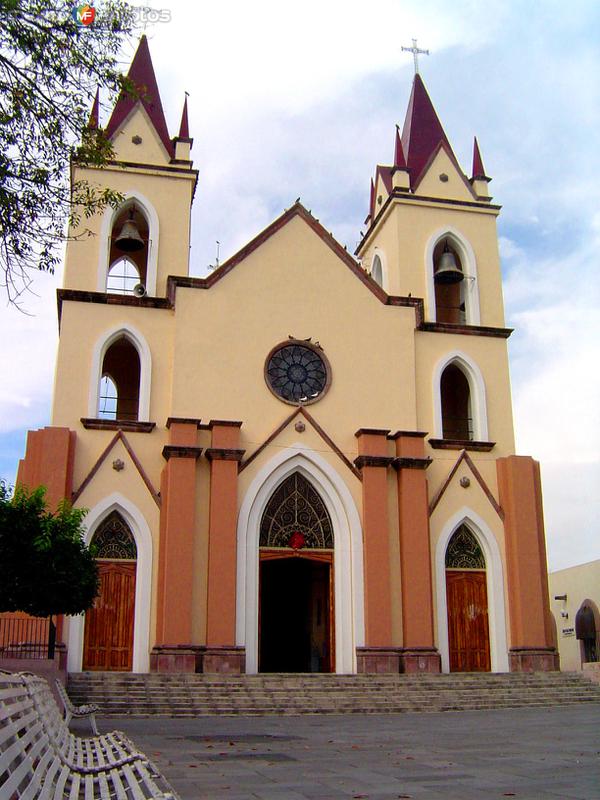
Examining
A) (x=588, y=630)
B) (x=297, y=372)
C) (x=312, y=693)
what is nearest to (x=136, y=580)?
(x=312, y=693)

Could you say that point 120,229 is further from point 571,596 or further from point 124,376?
point 571,596

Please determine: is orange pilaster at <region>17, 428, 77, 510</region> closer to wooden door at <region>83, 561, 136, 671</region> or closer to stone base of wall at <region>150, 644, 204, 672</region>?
wooden door at <region>83, 561, 136, 671</region>

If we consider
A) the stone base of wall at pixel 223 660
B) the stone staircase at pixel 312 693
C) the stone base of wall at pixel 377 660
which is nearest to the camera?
the stone staircase at pixel 312 693

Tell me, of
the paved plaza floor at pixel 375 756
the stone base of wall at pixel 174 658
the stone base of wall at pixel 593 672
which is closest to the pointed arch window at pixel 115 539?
the stone base of wall at pixel 174 658

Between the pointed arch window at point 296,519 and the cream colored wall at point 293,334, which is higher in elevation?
the cream colored wall at point 293,334

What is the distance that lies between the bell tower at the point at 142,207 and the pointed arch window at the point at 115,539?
243 inches

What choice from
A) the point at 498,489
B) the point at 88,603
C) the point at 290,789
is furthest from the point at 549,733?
the point at 498,489

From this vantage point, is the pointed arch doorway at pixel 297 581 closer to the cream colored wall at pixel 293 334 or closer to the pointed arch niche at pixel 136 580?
the cream colored wall at pixel 293 334

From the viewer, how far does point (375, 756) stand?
9781mm

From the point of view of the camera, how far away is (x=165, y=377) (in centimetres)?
2377

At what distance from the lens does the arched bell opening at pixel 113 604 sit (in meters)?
21.3

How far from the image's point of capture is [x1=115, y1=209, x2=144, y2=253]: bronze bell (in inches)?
957

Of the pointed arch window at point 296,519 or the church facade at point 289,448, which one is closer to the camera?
the church facade at point 289,448

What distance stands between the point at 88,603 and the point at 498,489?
1246 cm
